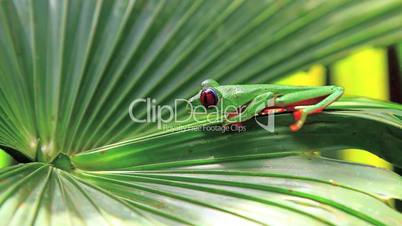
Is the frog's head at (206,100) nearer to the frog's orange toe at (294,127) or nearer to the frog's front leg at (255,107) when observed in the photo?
the frog's front leg at (255,107)

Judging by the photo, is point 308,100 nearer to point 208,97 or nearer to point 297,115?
point 297,115

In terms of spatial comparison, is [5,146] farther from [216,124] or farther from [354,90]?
[354,90]

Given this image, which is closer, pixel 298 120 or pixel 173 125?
pixel 298 120

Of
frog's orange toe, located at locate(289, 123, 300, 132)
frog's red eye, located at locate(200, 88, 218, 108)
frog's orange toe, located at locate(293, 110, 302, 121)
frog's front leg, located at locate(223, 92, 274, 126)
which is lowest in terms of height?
frog's orange toe, located at locate(289, 123, 300, 132)

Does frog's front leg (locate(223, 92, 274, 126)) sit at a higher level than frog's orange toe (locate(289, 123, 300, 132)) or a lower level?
higher

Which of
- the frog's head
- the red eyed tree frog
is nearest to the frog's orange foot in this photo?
the red eyed tree frog

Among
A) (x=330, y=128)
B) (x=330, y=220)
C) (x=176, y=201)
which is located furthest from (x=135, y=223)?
(x=330, y=128)

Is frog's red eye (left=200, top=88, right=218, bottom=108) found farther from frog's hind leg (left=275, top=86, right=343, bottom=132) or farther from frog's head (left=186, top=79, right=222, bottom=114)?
frog's hind leg (left=275, top=86, right=343, bottom=132)

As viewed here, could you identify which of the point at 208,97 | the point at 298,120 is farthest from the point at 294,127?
the point at 208,97
